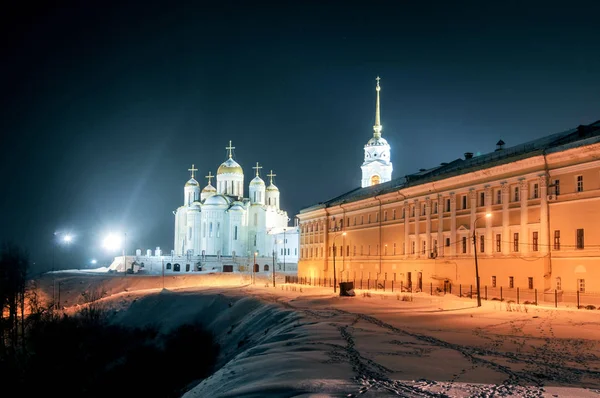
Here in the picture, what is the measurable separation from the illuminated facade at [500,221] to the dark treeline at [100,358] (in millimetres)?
20745

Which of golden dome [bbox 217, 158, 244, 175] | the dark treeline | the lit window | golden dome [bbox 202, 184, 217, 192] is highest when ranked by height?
golden dome [bbox 217, 158, 244, 175]

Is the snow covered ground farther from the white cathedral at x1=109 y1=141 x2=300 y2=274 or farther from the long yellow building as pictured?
the white cathedral at x1=109 y1=141 x2=300 y2=274

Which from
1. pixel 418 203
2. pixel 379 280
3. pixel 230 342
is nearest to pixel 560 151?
pixel 418 203

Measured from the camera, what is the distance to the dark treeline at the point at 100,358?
35688 millimetres

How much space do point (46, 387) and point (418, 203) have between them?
33489 millimetres

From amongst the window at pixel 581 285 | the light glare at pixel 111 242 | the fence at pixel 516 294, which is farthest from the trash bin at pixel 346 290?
the light glare at pixel 111 242

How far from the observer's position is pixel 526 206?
42062 mm

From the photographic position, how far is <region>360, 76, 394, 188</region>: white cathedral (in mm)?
104562

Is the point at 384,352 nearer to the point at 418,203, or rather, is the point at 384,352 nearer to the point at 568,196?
the point at 568,196

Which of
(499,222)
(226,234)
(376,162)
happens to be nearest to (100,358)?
(499,222)

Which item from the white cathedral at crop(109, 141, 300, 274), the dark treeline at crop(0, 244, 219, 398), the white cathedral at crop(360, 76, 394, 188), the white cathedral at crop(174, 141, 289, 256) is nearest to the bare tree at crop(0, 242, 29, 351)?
the dark treeline at crop(0, 244, 219, 398)

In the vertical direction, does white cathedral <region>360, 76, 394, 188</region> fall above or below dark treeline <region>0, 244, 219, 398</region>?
above

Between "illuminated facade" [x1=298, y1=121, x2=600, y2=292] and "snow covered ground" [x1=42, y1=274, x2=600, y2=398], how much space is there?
5.58m

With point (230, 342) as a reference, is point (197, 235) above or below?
above
